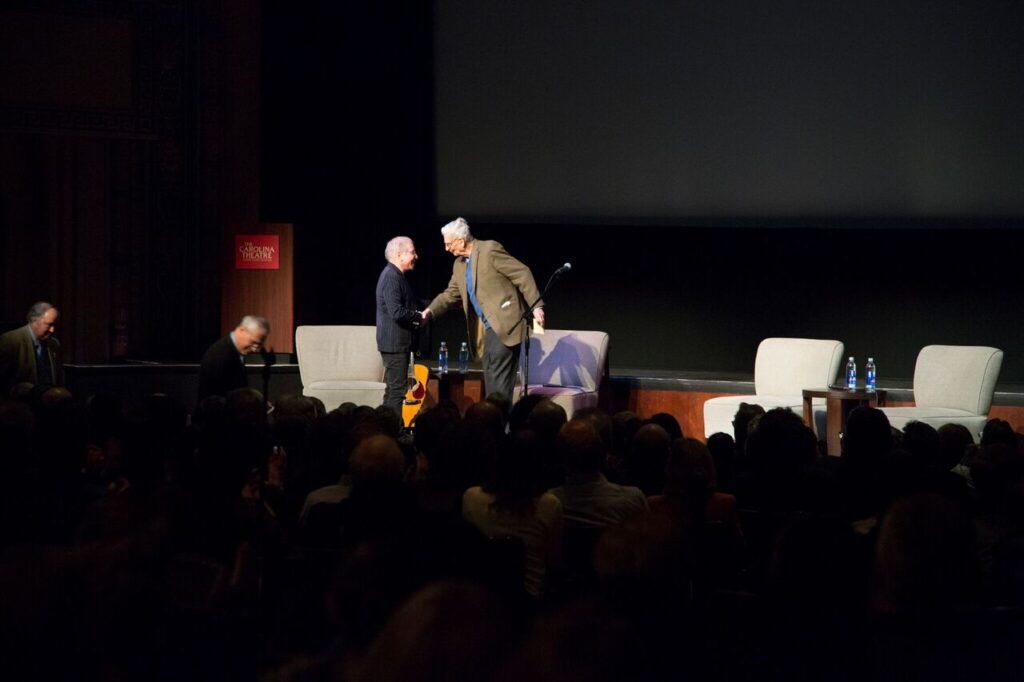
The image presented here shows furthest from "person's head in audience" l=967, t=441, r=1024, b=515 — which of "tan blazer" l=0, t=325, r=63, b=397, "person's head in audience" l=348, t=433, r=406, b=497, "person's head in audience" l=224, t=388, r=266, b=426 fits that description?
"tan blazer" l=0, t=325, r=63, b=397

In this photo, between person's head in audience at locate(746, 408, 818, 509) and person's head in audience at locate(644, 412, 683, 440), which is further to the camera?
person's head in audience at locate(644, 412, 683, 440)

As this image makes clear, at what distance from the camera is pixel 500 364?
7062 millimetres

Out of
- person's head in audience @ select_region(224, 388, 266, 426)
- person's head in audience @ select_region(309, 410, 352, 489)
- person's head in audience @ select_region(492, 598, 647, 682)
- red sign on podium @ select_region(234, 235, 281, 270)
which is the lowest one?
person's head in audience @ select_region(309, 410, 352, 489)

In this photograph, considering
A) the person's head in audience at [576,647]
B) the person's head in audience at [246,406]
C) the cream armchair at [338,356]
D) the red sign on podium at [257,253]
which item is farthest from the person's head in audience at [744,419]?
the red sign on podium at [257,253]

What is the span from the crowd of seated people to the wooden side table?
2.70 meters

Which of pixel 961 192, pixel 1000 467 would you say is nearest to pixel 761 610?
pixel 1000 467

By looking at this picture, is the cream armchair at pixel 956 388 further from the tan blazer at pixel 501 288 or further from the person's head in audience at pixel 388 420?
the person's head in audience at pixel 388 420

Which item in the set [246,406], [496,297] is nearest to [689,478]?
[246,406]

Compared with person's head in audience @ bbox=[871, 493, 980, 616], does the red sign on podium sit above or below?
above

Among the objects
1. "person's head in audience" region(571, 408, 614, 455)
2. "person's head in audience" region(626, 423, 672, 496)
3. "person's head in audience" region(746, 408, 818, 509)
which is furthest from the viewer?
"person's head in audience" region(571, 408, 614, 455)

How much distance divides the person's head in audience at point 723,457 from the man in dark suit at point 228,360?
9.53 ft

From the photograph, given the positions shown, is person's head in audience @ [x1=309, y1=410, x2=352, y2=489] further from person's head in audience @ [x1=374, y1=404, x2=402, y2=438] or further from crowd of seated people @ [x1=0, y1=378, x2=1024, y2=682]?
person's head in audience @ [x1=374, y1=404, x2=402, y2=438]

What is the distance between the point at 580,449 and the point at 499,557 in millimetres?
811

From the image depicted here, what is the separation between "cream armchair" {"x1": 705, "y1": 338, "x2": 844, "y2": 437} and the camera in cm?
702
